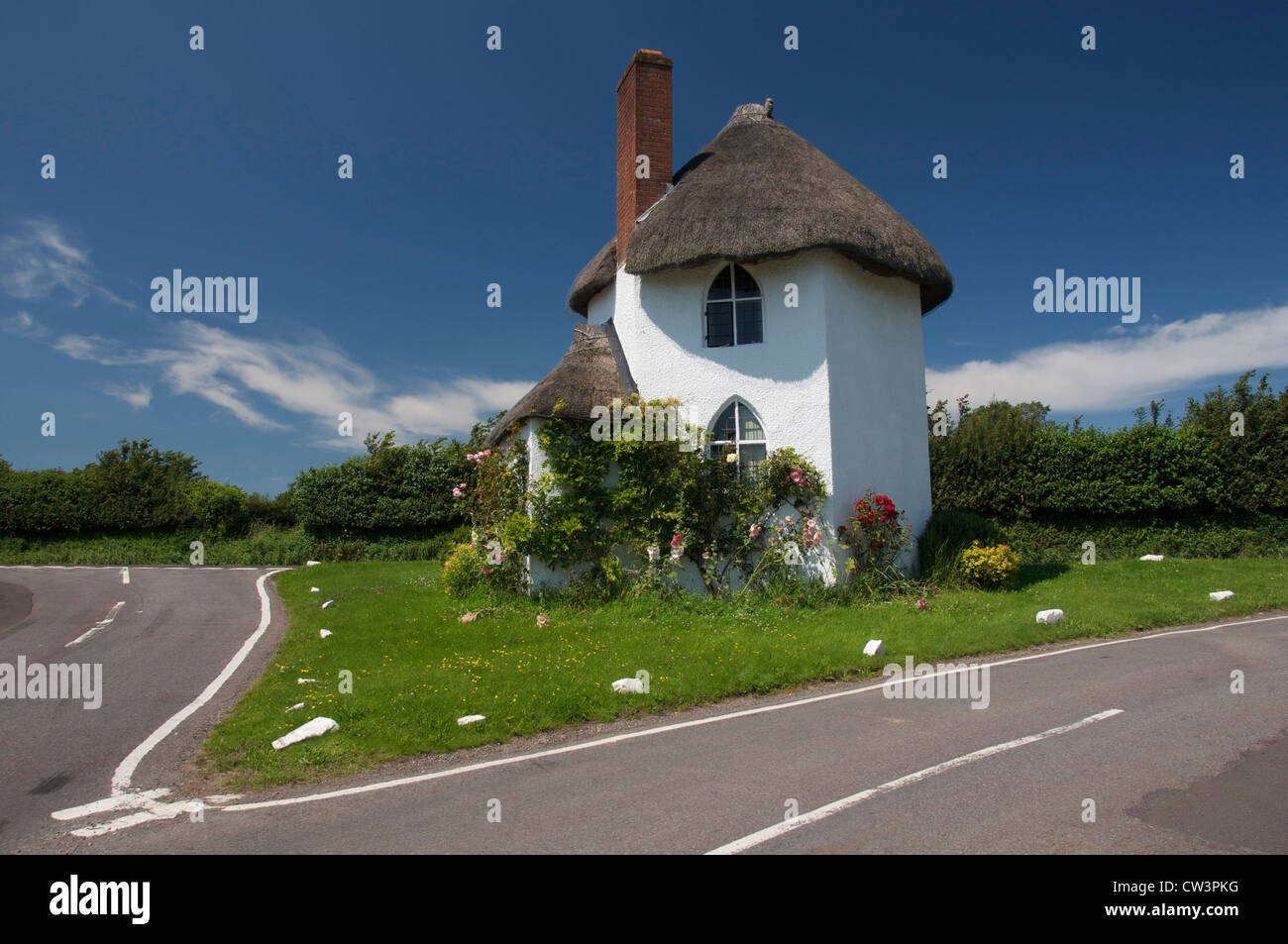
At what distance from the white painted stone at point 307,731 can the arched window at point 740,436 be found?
866 centimetres

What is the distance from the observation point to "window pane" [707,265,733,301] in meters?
14.1

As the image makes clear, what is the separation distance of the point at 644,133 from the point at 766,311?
205 inches

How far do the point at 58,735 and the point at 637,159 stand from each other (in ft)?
45.4

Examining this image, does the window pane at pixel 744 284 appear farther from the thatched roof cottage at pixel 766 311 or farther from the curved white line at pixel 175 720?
the curved white line at pixel 175 720

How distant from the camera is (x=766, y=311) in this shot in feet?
45.0

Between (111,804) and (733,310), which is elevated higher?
(733,310)

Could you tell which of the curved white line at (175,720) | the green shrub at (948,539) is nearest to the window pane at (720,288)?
the green shrub at (948,539)

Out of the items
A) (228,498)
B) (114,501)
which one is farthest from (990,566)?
(114,501)

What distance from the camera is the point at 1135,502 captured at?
20.0m

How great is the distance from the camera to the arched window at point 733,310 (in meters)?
13.9

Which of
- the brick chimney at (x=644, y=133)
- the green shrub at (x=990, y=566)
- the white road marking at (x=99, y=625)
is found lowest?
the white road marking at (x=99, y=625)

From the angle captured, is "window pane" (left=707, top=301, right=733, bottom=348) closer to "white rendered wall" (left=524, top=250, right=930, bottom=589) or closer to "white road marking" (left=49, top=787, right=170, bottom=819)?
"white rendered wall" (left=524, top=250, right=930, bottom=589)

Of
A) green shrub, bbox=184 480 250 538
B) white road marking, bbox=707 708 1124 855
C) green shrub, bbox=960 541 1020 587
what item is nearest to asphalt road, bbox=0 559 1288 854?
white road marking, bbox=707 708 1124 855

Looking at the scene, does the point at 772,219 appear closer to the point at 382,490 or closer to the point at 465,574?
the point at 465,574
